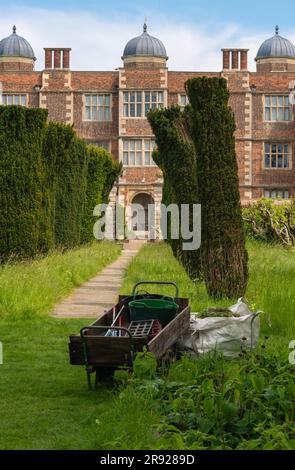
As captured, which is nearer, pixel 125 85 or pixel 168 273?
pixel 168 273

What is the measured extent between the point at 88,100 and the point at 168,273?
28.7 metres

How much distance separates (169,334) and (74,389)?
87 centimetres

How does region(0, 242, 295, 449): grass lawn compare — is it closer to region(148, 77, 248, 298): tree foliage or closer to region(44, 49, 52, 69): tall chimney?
region(148, 77, 248, 298): tree foliage

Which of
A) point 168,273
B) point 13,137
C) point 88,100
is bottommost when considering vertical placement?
point 168,273

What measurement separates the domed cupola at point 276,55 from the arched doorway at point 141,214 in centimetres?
1200

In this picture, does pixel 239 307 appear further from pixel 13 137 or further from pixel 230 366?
pixel 13 137

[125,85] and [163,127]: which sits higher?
[125,85]

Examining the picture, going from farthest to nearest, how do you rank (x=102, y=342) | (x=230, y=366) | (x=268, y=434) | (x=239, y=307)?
(x=239, y=307) → (x=230, y=366) → (x=102, y=342) → (x=268, y=434)

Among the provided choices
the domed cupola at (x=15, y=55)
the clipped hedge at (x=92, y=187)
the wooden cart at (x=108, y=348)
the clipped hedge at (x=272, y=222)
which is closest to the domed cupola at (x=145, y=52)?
the domed cupola at (x=15, y=55)

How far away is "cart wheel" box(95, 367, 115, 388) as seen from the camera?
652cm

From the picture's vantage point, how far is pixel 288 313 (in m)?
9.27

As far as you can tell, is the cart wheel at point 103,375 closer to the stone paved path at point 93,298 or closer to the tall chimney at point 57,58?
the stone paved path at point 93,298

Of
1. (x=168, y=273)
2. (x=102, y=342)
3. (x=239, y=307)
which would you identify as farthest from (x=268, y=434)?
(x=168, y=273)

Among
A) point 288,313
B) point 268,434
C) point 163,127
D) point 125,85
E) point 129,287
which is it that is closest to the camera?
point 268,434
